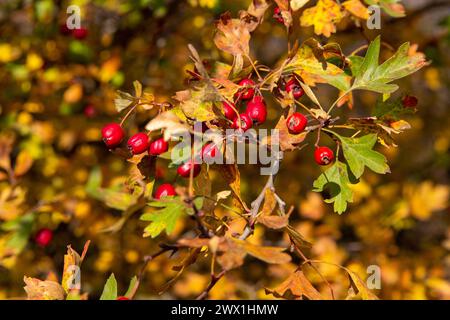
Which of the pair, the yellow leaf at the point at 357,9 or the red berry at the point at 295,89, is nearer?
the red berry at the point at 295,89

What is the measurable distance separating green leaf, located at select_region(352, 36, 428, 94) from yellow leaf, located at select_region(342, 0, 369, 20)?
237 mm

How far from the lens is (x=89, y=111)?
10.4 feet

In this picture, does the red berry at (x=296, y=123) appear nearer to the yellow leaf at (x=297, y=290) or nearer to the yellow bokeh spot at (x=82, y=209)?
the yellow leaf at (x=297, y=290)

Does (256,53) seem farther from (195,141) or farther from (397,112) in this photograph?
(195,141)

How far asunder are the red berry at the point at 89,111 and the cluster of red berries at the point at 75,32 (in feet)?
1.16

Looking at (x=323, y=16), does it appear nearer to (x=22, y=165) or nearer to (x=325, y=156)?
(x=325, y=156)

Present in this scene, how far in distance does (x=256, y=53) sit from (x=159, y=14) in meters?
1.42

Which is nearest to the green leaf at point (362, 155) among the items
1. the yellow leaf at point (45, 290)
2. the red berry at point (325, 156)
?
the red berry at point (325, 156)

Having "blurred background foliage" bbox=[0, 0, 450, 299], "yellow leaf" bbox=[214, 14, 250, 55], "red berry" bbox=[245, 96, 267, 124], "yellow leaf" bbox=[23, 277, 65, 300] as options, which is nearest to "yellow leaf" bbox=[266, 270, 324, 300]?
"red berry" bbox=[245, 96, 267, 124]

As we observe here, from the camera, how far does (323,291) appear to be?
2.93 m

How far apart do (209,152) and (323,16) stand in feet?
2.23

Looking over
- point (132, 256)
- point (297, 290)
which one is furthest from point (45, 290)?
point (132, 256)

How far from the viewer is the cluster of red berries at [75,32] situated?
3.03m
